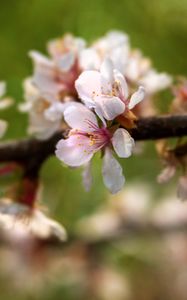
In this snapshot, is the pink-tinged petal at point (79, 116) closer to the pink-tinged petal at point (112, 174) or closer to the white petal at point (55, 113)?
the pink-tinged petal at point (112, 174)

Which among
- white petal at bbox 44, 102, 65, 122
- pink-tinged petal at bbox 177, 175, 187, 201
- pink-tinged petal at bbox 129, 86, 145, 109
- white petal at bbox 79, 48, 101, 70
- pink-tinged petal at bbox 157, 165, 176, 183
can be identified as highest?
white petal at bbox 79, 48, 101, 70

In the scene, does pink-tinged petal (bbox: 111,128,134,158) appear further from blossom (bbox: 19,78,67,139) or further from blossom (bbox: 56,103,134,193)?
blossom (bbox: 19,78,67,139)

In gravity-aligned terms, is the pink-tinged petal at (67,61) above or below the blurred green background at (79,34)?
below

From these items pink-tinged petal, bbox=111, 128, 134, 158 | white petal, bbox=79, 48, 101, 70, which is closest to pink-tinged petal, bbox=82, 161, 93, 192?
pink-tinged petal, bbox=111, 128, 134, 158

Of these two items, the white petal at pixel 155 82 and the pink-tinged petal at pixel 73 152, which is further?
the white petal at pixel 155 82

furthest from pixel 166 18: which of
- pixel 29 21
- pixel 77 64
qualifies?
pixel 77 64

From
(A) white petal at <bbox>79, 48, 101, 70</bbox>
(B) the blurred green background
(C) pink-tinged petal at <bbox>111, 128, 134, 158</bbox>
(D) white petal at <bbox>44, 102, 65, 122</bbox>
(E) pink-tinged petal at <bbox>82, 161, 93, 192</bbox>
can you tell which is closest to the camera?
(C) pink-tinged petal at <bbox>111, 128, 134, 158</bbox>

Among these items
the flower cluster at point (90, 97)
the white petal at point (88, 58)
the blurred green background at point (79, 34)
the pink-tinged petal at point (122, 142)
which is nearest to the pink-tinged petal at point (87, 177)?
the flower cluster at point (90, 97)

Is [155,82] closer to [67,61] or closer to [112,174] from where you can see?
[67,61]

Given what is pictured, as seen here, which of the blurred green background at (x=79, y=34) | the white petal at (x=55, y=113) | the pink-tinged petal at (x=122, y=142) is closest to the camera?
the pink-tinged petal at (x=122, y=142)
